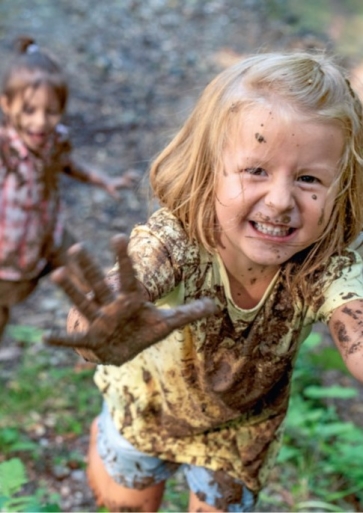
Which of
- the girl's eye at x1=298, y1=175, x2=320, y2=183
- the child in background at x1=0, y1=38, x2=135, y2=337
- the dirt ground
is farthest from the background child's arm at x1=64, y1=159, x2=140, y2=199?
the girl's eye at x1=298, y1=175, x2=320, y2=183

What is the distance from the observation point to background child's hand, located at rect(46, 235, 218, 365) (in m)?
1.40

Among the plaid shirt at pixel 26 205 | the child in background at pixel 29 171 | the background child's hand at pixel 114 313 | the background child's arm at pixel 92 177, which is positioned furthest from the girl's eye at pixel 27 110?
the background child's hand at pixel 114 313

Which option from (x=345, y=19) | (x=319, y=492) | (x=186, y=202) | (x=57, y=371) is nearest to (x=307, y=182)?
(x=186, y=202)

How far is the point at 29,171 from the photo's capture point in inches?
131

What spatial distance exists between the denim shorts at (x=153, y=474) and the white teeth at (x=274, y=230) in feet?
2.93

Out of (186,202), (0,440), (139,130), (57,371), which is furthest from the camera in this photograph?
(139,130)

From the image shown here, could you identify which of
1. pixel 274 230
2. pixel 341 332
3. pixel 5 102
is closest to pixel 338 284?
pixel 341 332

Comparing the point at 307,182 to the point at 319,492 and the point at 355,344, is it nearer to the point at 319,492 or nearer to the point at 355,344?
the point at 355,344

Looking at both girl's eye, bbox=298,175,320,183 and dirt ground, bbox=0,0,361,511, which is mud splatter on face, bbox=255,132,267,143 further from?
dirt ground, bbox=0,0,361,511

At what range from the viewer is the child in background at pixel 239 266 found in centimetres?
151

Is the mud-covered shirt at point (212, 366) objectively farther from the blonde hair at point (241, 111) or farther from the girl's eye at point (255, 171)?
the girl's eye at point (255, 171)

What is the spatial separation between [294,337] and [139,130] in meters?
3.62

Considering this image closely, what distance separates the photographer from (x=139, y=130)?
5281 mm

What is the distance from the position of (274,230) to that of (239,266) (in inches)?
8.2
